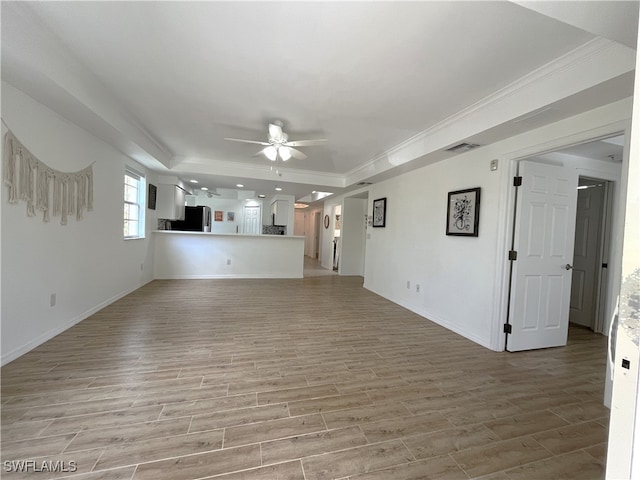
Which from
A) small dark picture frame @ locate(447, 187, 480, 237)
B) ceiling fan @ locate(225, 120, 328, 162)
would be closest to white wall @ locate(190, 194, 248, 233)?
ceiling fan @ locate(225, 120, 328, 162)

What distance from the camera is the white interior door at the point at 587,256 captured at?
3572mm

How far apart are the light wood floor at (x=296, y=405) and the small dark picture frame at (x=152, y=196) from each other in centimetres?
269

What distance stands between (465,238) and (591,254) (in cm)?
206

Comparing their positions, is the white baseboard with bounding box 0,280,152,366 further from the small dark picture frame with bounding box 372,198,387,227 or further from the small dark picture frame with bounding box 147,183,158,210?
the small dark picture frame with bounding box 372,198,387,227

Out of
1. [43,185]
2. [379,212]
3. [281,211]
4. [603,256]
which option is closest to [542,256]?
[603,256]

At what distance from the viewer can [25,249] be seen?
2.24 metres

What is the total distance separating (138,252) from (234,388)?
12.9 feet

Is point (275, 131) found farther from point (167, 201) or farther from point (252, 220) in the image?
point (252, 220)

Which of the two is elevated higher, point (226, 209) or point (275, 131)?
point (275, 131)

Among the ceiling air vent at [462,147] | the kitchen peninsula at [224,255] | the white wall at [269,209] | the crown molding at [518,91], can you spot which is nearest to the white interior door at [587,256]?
the ceiling air vent at [462,147]

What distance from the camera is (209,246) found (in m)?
6.06

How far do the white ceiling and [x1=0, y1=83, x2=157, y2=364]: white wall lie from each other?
0.75 ft

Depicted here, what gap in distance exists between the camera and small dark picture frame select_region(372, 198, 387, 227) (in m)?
5.06

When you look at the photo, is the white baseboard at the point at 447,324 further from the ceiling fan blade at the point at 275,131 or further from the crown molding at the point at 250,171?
the ceiling fan blade at the point at 275,131
